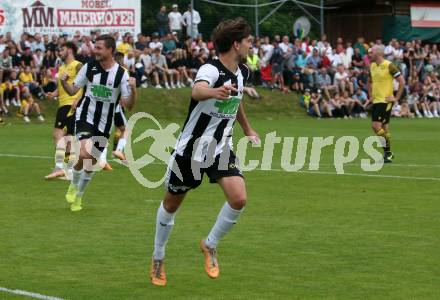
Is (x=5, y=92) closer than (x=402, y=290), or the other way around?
(x=402, y=290)

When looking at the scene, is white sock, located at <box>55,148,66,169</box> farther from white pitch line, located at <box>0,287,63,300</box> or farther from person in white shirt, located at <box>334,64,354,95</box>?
person in white shirt, located at <box>334,64,354,95</box>

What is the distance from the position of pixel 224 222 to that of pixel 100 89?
5444mm

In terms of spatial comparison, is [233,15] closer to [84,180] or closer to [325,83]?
[325,83]

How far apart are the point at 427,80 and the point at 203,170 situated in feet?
122

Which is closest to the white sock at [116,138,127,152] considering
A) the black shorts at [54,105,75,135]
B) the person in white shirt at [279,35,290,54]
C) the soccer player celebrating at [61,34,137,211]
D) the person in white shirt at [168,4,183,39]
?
the black shorts at [54,105,75,135]

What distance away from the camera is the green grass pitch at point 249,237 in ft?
28.8

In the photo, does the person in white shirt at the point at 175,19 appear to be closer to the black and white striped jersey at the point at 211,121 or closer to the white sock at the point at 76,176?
the white sock at the point at 76,176

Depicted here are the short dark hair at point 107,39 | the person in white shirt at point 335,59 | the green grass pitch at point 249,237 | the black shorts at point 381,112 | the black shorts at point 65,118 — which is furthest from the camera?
the person in white shirt at point 335,59

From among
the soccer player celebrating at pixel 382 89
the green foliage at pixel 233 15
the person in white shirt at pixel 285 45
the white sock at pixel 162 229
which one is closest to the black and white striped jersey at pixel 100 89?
the white sock at pixel 162 229

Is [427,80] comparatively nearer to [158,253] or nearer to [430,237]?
[430,237]

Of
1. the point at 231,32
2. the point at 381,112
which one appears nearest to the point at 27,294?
the point at 231,32

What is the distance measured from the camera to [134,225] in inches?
484

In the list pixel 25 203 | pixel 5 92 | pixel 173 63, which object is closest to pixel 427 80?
pixel 173 63

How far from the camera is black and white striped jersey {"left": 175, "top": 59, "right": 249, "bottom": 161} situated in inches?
349
